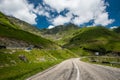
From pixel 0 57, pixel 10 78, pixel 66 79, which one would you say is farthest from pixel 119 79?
pixel 0 57

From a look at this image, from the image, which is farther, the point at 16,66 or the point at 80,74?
the point at 16,66

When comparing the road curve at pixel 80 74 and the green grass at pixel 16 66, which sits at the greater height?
the green grass at pixel 16 66

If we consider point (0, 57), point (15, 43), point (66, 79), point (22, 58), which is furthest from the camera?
point (15, 43)

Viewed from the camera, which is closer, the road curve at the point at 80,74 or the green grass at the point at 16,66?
the road curve at the point at 80,74

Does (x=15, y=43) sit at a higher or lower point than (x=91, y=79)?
higher

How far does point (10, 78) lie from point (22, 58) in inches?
1563

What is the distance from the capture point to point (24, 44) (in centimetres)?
14300

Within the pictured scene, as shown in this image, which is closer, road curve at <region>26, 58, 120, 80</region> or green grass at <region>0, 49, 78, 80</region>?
road curve at <region>26, 58, 120, 80</region>

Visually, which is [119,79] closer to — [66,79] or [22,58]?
[66,79]

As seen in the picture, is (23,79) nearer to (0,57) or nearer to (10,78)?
(10,78)

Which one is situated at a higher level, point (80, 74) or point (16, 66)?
point (16, 66)

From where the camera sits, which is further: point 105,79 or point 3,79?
point 3,79

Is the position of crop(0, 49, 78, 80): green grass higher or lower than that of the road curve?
higher

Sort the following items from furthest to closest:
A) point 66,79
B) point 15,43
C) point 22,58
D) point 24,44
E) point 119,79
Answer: point 24,44
point 15,43
point 22,58
point 66,79
point 119,79
